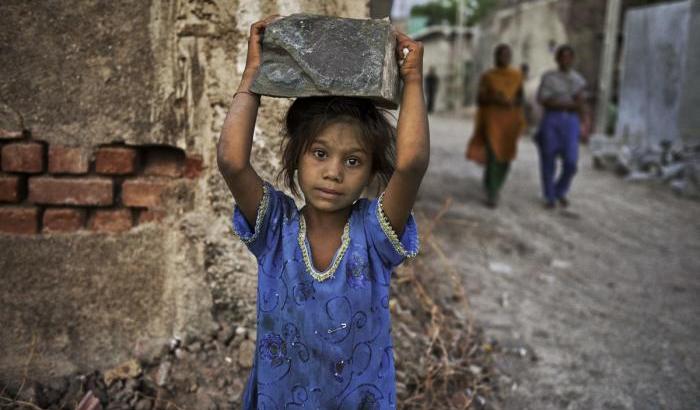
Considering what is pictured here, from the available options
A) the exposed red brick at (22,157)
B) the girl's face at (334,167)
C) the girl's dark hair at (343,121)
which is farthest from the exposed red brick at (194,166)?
the girl's face at (334,167)

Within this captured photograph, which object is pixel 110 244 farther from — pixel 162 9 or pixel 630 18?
pixel 630 18

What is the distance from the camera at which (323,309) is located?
143 cm

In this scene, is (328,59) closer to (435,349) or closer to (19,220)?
(19,220)

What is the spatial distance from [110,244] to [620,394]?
216 centimetres

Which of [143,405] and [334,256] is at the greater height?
[334,256]

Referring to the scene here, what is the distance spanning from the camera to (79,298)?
2201mm

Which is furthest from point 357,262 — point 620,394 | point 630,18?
point 630,18

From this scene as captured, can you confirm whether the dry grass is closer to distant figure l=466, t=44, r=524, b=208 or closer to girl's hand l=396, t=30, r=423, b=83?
girl's hand l=396, t=30, r=423, b=83

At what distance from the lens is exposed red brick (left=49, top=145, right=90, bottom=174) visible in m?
2.13

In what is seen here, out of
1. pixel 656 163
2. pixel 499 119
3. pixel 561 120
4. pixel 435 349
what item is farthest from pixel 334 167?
pixel 656 163

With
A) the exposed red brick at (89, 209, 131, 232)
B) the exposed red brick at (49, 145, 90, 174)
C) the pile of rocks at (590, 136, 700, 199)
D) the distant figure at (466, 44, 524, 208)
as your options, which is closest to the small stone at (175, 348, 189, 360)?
the exposed red brick at (89, 209, 131, 232)

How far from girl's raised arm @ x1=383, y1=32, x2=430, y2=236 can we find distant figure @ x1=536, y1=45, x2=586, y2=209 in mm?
5141

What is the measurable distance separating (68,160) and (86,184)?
10 cm

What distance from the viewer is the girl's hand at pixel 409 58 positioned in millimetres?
1369
